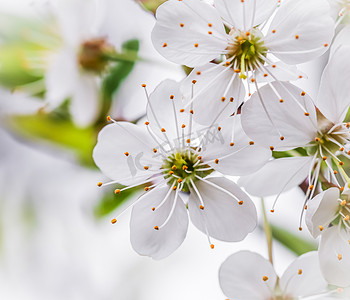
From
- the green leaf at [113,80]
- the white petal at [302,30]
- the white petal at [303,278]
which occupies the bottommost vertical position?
the white petal at [303,278]

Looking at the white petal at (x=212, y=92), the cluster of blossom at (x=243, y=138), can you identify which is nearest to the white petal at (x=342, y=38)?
the cluster of blossom at (x=243, y=138)

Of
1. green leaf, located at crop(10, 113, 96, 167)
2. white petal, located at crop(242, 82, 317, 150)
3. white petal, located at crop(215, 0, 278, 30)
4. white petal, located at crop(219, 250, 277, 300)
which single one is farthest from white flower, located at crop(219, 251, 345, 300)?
green leaf, located at crop(10, 113, 96, 167)

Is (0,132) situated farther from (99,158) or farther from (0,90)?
(99,158)

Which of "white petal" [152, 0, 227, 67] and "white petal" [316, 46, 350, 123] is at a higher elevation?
"white petal" [152, 0, 227, 67]

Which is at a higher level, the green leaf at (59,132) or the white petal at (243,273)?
the green leaf at (59,132)

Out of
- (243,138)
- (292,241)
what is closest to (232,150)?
(243,138)

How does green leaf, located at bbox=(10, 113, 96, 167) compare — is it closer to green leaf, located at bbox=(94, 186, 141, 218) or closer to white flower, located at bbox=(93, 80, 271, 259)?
green leaf, located at bbox=(94, 186, 141, 218)

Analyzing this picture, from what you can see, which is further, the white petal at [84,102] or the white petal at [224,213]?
the white petal at [84,102]

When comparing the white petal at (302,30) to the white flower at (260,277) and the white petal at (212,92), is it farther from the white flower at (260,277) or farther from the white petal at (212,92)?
the white flower at (260,277)
